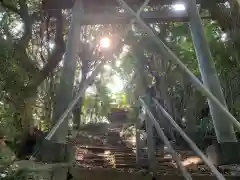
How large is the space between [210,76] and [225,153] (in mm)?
1197

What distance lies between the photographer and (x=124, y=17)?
4570 mm

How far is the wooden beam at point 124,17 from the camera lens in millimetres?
4605

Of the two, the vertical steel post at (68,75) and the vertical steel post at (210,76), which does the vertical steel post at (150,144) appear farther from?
the vertical steel post at (68,75)

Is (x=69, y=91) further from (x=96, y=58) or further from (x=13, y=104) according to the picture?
(x=96, y=58)

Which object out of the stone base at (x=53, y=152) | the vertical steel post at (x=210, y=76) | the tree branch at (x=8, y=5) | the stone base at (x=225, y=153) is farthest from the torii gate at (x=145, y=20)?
the tree branch at (x=8, y=5)

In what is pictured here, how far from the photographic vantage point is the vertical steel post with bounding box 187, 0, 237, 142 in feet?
11.7

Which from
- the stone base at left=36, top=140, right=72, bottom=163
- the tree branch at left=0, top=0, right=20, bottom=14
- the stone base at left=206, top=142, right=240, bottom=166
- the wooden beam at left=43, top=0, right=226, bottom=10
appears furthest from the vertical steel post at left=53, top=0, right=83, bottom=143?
the tree branch at left=0, top=0, right=20, bottom=14

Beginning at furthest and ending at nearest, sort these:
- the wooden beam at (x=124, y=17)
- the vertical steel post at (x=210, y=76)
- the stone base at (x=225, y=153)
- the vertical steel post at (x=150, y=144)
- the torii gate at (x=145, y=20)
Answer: the wooden beam at (x=124, y=17), the vertical steel post at (x=150, y=144), the torii gate at (x=145, y=20), the vertical steel post at (x=210, y=76), the stone base at (x=225, y=153)

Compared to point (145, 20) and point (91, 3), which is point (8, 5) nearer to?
point (91, 3)

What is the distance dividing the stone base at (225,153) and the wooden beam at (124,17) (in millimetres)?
2230

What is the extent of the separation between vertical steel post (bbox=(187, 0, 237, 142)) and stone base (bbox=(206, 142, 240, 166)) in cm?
19

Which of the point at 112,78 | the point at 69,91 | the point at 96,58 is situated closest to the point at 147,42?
the point at 69,91

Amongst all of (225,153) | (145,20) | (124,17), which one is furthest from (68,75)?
(225,153)

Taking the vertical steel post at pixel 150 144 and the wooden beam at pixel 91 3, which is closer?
the vertical steel post at pixel 150 144
